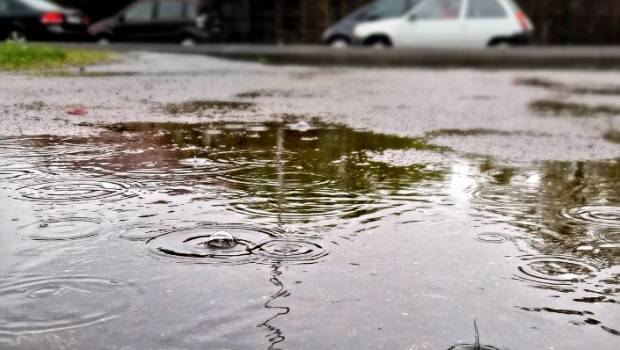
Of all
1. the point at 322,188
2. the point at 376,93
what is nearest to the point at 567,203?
the point at 322,188

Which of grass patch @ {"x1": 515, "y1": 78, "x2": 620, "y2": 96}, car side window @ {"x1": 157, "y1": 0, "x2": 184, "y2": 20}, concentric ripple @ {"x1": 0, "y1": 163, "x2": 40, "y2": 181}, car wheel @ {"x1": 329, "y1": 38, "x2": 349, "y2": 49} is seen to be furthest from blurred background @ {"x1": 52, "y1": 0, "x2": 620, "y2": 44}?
concentric ripple @ {"x1": 0, "y1": 163, "x2": 40, "y2": 181}

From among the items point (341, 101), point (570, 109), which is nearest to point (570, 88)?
point (570, 109)

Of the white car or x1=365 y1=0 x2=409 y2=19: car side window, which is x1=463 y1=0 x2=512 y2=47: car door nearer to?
the white car

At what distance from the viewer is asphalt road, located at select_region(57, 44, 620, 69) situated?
16.5 metres

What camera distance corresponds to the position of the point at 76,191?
14.4ft

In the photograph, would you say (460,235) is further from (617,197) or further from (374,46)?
(374,46)

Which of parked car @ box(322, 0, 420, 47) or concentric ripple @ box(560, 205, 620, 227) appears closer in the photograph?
concentric ripple @ box(560, 205, 620, 227)

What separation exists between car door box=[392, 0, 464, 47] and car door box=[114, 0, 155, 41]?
684 centimetres

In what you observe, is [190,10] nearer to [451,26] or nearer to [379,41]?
[379,41]

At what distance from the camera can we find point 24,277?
3029 mm

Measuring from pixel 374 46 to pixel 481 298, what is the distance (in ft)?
57.1

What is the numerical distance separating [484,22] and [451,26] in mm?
749

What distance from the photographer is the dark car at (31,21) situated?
19.1 metres

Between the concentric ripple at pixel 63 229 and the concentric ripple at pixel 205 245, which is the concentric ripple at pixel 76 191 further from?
the concentric ripple at pixel 205 245
